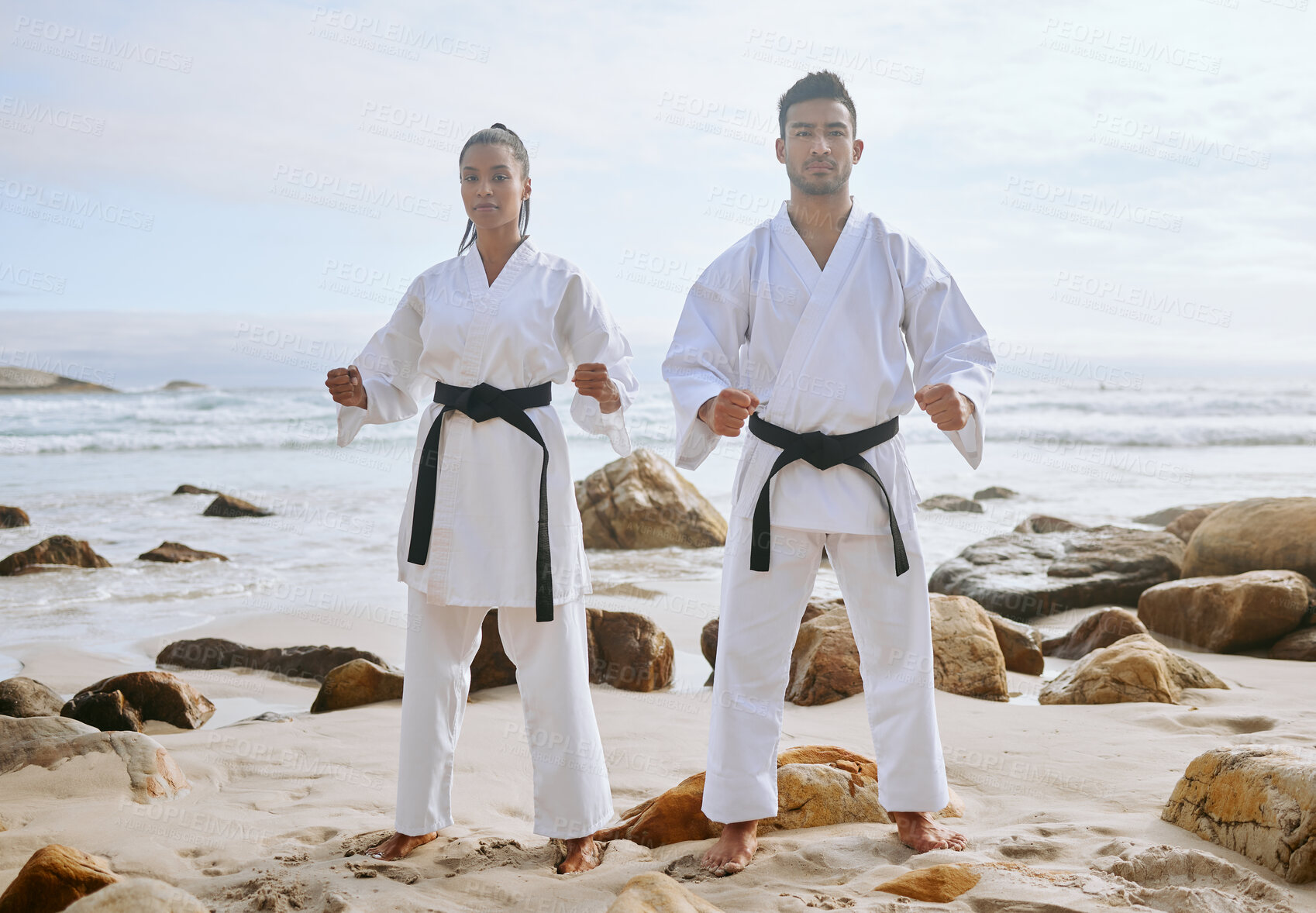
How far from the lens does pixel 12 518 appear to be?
10023mm

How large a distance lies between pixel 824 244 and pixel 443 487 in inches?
55.1

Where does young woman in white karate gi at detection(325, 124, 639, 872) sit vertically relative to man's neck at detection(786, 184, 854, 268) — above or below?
below

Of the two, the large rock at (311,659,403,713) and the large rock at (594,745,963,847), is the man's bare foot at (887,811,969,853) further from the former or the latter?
the large rock at (311,659,403,713)

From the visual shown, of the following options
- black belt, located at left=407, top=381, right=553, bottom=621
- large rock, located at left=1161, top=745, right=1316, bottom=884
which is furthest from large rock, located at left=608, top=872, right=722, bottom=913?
large rock, located at left=1161, top=745, right=1316, bottom=884

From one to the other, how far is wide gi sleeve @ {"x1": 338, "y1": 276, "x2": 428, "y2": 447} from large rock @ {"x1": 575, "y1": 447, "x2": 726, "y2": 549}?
5.78 meters

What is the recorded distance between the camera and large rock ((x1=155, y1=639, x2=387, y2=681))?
17.0ft

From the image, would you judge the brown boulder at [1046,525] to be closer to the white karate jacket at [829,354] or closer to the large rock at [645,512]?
the large rock at [645,512]

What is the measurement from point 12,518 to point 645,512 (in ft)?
21.7

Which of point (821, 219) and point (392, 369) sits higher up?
point (821, 219)

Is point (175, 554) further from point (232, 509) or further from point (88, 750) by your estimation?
point (88, 750)

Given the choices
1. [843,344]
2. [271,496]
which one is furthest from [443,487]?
[271,496]

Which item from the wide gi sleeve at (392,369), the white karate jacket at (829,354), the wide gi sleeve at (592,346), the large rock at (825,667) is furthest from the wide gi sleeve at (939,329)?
the large rock at (825,667)

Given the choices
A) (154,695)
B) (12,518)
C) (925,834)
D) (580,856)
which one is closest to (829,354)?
(925,834)

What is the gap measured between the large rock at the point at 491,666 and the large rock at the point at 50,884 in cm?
240
